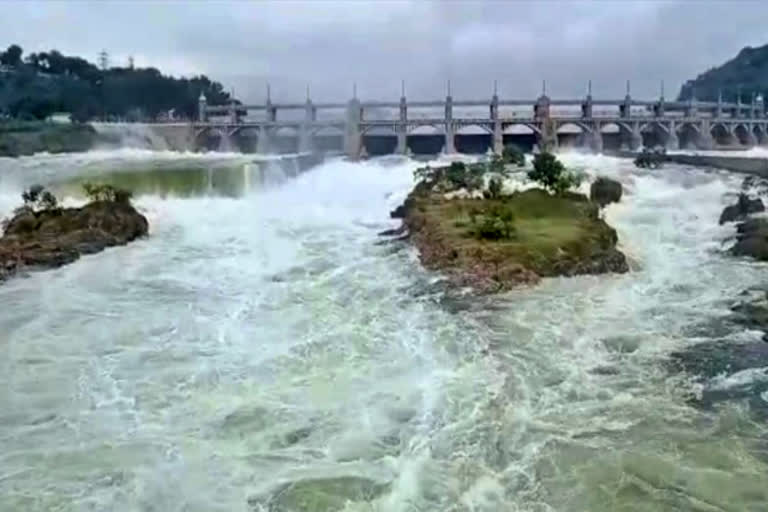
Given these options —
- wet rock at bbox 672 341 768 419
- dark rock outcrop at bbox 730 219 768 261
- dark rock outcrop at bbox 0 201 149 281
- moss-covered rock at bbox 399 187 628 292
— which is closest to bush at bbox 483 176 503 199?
moss-covered rock at bbox 399 187 628 292

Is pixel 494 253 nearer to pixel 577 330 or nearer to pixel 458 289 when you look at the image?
pixel 458 289

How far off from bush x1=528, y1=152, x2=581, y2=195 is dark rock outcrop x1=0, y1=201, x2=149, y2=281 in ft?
42.3

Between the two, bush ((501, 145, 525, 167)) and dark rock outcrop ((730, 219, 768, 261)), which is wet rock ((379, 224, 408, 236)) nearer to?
dark rock outcrop ((730, 219, 768, 261))

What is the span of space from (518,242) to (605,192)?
1316 cm

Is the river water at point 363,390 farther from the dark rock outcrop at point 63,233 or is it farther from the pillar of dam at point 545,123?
the pillar of dam at point 545,123

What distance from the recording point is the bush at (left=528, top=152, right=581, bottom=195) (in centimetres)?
2808

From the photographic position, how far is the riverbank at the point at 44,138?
59.5m

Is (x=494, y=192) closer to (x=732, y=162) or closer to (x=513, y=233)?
(x=513, y=233)

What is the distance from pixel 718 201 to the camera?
1234 inches

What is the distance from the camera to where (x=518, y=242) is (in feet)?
63.9

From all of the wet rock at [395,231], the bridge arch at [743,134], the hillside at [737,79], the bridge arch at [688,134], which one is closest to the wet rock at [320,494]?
the wet rock at [395,231]

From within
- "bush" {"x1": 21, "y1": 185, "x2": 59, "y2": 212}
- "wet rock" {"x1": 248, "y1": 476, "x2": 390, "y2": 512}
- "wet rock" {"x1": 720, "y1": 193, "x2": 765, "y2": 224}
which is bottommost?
"wet rock" {"x1": 248, "y1": 476, "x2": 390, "y2": 512}

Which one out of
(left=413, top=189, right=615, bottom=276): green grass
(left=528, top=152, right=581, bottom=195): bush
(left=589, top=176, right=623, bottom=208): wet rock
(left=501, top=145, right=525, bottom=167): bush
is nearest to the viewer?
(left=413, top=189, right=615, bottom=276): green grass

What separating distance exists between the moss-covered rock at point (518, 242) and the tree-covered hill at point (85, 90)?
2299 inches
